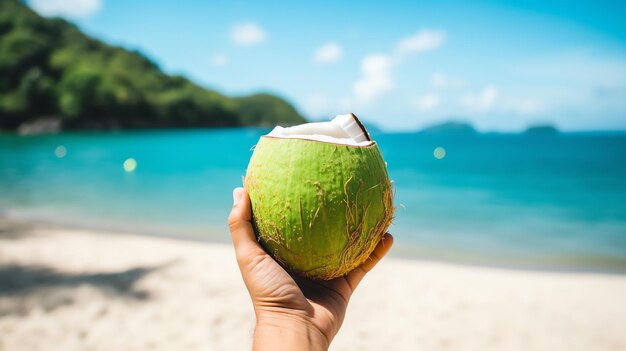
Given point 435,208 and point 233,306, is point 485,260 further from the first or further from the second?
point 233,306

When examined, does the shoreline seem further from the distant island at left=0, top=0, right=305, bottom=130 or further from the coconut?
the distant island at left=0, top=0, right=305, bottom=130

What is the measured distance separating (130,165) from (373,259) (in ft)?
101

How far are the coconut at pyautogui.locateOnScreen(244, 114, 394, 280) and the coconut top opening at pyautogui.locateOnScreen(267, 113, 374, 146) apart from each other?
18mm

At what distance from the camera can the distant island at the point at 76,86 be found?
2574 inches

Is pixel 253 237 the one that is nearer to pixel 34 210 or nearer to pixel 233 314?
pixel 233 314

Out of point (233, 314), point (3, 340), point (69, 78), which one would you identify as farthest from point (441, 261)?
point (69, 78)

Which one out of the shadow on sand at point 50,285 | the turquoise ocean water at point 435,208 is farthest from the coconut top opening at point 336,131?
the shadow on sand at point 50,285

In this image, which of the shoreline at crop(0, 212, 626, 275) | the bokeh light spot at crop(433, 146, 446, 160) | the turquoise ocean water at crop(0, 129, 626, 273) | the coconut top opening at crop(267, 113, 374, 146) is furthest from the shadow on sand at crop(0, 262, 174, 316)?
the bokeh light spot at crop(433, 146, 446, 160)

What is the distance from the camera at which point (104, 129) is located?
77375 mm

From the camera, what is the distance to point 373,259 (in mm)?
2336

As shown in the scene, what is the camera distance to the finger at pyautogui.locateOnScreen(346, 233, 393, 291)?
225cm

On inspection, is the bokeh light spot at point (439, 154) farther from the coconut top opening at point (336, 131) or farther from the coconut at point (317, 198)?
the coconut at point (317, 198)

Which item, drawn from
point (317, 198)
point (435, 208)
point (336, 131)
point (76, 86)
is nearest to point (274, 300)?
point (317, 198)

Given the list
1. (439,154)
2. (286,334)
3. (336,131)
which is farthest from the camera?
(439,154)
